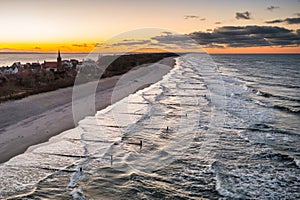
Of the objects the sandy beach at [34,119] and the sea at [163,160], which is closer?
the sea at [163,160]

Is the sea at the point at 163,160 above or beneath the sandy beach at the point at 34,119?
beneath

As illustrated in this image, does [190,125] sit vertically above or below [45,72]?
below

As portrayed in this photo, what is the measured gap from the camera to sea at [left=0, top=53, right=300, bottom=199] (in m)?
9.27

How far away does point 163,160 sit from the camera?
11.9m

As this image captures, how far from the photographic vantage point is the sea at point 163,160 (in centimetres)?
927

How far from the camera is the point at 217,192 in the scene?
9.25m

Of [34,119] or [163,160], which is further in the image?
[34,119]

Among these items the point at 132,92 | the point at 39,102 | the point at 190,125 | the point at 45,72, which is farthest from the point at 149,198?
the point at 45,72

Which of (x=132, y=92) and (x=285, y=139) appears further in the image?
(x=132, y=92)

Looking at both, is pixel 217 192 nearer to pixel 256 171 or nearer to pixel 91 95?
pixel 256 171

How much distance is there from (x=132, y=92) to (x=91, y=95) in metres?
5.34

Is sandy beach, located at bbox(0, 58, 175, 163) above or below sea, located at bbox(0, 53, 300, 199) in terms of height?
above

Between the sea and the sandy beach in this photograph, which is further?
the sandy beach

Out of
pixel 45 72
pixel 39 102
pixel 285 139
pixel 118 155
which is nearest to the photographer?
pixel 118 155
